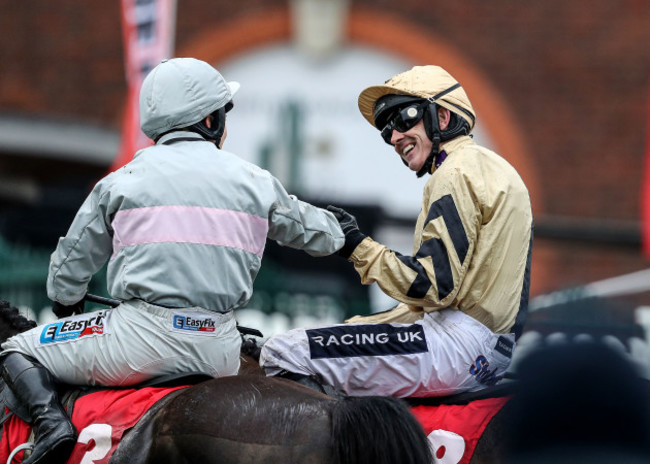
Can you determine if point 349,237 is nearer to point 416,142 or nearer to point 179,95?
point 416,142

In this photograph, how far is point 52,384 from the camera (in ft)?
13.1

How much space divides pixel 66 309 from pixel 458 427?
1.62 m

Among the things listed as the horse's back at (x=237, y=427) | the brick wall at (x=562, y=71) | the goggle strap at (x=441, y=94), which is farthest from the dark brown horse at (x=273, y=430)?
the brick wall at (x=562, y=71)

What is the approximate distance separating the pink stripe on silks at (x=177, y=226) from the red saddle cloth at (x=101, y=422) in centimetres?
53

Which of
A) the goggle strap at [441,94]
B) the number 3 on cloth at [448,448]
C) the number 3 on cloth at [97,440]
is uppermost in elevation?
the goggle strap at [441,94]

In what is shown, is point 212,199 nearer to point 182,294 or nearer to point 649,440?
point 182,294

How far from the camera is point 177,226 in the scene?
12.7 ft

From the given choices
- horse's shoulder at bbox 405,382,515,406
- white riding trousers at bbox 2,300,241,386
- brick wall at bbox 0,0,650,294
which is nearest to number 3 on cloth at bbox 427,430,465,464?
horse's shoulder at bbox 405,382,515,406

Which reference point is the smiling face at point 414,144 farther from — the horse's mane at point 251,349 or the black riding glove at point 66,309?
the black riding glove at point 66,309

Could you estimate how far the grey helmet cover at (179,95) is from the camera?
404cm

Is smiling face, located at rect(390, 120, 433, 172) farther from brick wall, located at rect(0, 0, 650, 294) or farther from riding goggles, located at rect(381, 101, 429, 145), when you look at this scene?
brick wall, located at rect(0, 0, 650, 294)

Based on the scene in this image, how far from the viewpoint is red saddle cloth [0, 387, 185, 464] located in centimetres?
384

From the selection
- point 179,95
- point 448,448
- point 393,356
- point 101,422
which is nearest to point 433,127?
point 393,356

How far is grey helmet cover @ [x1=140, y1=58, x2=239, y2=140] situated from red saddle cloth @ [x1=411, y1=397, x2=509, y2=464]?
1.39 metres
